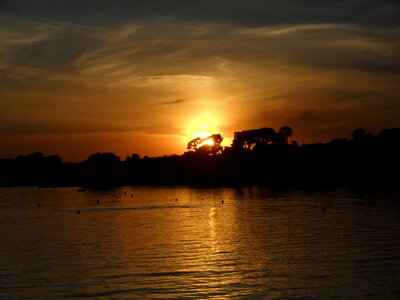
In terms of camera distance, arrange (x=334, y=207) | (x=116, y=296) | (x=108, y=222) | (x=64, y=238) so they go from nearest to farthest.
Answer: (x=116, y=296)
(x=64, y=238)
(x=108, y=222)
(x=334, y=207)

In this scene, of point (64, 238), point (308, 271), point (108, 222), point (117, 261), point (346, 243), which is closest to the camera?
point (308, 271)

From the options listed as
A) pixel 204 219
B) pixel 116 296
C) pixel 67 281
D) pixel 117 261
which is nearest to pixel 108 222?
pixel 204 219

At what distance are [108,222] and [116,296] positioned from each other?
5334 centimetres

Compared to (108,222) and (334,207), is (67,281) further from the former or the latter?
(334,207)

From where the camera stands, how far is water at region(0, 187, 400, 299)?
37.2 meters

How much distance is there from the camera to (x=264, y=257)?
163 feet

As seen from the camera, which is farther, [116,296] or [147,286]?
[147,286]

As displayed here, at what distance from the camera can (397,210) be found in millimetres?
92688

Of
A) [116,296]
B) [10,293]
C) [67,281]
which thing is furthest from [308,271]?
[10,293]

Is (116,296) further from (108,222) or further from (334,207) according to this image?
(334,207)

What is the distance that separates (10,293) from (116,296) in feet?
25.7

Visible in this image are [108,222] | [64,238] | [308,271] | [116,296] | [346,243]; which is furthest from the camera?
[108,222]

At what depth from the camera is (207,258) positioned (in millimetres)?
49156

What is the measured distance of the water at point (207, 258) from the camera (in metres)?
37.2
